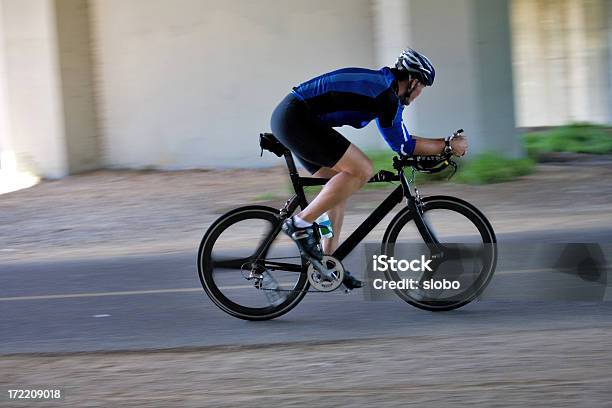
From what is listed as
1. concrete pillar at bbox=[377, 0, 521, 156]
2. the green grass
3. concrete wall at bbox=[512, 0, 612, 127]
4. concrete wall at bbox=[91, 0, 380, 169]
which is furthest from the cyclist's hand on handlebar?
concrete wall at bbox=[512, 0, 612, 127]

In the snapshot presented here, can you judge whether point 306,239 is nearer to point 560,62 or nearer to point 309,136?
point 309,136

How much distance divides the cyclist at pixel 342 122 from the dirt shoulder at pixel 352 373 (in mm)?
957

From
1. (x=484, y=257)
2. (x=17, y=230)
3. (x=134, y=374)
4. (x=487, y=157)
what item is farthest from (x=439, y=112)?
(x=134, y=374)

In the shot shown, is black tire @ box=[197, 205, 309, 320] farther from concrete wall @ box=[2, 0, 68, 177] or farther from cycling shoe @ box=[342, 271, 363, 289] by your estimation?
concrete wall @ box=[2, 0, 68, 177]

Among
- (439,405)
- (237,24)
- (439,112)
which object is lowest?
(439,405)

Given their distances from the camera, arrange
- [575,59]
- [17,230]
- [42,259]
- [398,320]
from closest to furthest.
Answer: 1. [398,320]
2. [42,259]
3. [17,230]
4. [575,59]

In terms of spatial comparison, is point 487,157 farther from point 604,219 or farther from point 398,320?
point 398,320

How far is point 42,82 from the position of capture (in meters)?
15.9

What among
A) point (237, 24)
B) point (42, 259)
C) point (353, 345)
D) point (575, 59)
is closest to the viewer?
point (353, 345)

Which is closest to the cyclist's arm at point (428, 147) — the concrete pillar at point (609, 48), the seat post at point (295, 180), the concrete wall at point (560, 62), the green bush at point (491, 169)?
the seat post at point (295, 180)

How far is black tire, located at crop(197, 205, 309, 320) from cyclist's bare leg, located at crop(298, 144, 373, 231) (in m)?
0.31

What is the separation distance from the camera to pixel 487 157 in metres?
13.5

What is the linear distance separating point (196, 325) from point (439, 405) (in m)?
2.39

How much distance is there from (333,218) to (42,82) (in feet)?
34.5
